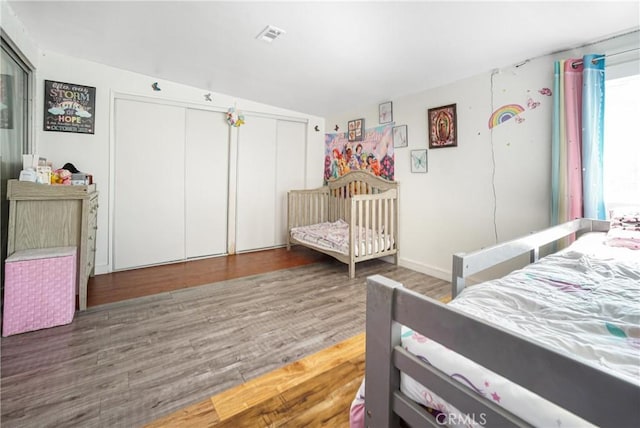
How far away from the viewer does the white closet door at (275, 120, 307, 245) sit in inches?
168

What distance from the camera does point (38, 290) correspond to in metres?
1.83

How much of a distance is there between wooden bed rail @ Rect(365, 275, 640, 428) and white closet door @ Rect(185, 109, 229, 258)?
3.33 m

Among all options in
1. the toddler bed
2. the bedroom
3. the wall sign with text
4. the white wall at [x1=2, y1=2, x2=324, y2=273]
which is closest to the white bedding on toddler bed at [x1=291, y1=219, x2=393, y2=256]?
the toddler bed

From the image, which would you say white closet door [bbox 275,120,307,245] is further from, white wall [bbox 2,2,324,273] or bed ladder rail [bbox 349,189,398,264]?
bed ladder rail [bbox 349,189,398,264]

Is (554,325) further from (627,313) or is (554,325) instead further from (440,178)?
(440,178)

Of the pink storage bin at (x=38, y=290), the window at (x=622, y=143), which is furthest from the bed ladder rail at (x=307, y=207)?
the window at (x=622, y=143)

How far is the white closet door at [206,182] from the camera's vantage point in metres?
3.56

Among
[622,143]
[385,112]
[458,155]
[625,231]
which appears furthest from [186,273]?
[622,143]

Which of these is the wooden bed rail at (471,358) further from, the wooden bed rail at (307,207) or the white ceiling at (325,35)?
the wooden bed rail at (307,207)

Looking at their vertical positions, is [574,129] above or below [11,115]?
below

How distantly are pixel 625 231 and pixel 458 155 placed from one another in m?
1.38

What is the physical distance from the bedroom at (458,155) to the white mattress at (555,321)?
46.9 inches

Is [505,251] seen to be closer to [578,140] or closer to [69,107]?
[578,140]

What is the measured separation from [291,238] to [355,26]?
8.90 feet
